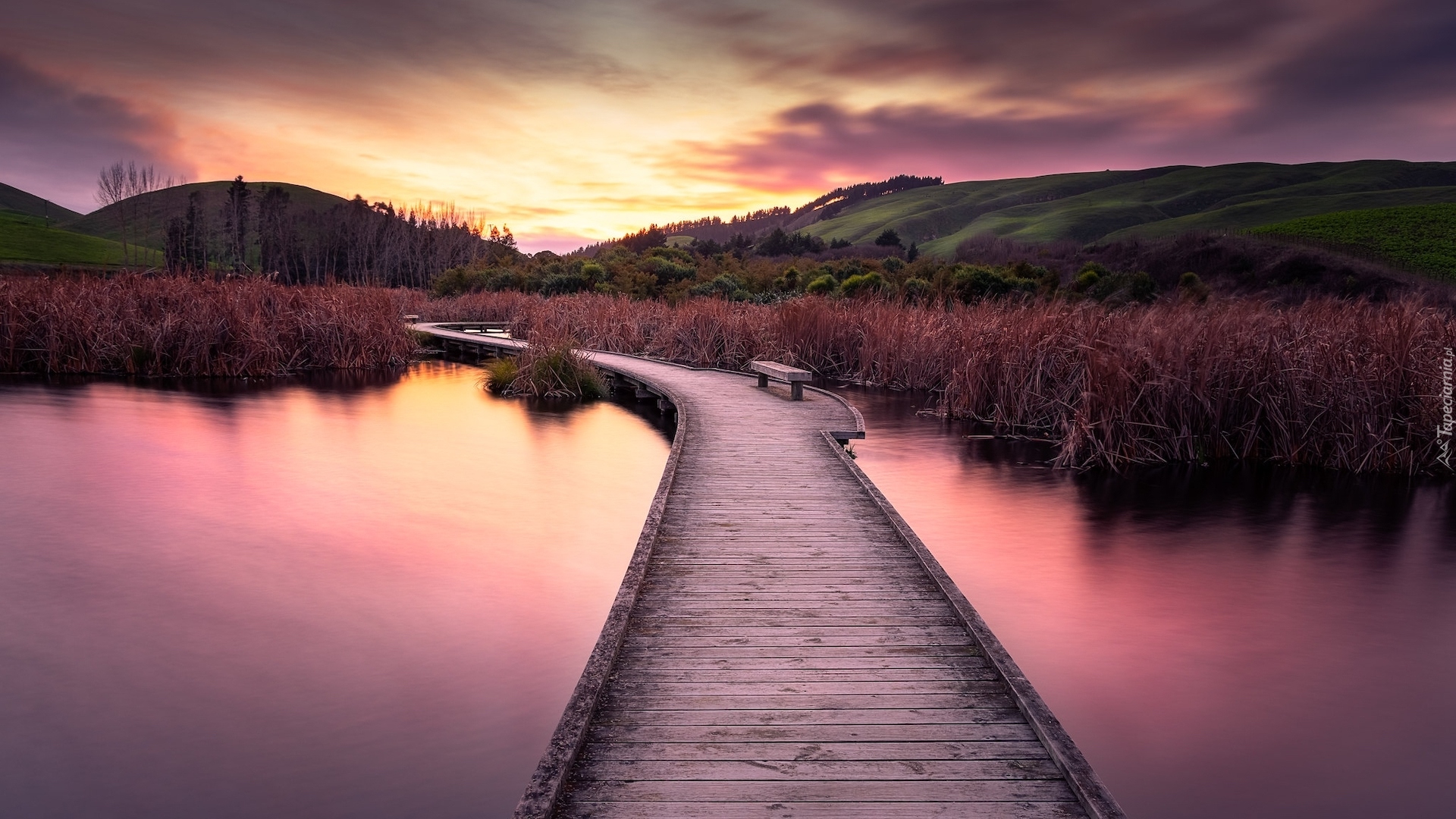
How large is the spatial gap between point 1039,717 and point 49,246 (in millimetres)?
103085

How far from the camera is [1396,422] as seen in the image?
10.7 m

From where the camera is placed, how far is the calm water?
463 centimetres

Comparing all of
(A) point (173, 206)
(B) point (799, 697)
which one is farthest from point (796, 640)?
(A) point (173, 206)

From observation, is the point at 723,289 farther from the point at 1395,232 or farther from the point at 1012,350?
the point at 1395,232

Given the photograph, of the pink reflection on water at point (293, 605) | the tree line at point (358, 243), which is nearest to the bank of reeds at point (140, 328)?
the pink reflection on water at point (293, 605)

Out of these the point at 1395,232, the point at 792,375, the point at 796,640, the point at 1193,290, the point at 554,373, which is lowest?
the point at 796,640

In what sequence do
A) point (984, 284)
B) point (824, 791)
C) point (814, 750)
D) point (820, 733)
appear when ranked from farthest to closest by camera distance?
point (984, 284) < point (820, 733) < point (814, 750) < point (824, 791)

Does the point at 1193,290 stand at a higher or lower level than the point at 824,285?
lower

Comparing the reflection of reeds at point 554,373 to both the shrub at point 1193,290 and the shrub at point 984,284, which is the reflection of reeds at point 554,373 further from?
the shrub at point 984,284

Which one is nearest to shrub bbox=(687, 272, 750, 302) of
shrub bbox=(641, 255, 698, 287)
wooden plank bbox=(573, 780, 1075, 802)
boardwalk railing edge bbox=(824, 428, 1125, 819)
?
shrub bbox=(641, 255, 698, 287)

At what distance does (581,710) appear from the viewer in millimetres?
3553

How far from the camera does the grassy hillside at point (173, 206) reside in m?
124

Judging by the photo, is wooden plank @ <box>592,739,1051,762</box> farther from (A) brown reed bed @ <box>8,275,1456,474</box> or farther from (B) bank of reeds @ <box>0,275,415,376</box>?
(B) bank of reeds @ <box>0,275,415,376</box>

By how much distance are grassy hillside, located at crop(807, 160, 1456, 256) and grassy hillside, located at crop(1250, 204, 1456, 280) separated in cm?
797
